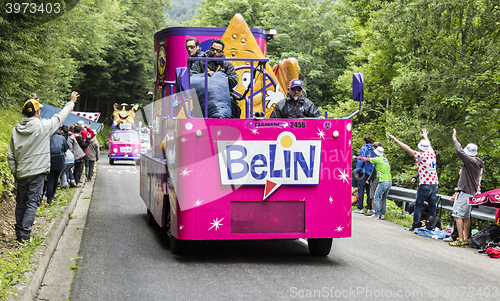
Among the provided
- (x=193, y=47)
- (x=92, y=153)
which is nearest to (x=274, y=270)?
(x=193, y=47)

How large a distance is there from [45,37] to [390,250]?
1434 centimetres

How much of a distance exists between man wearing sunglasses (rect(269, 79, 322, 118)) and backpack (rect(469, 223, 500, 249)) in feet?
13.9

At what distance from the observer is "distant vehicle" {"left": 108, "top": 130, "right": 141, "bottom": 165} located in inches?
1307

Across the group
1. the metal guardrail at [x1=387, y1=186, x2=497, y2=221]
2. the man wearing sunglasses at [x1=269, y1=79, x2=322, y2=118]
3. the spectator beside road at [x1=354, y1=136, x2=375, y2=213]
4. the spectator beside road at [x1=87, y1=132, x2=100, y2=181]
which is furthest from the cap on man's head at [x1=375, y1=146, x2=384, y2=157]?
the spectator beside road at [x1=87, y1=132, x2=100, y2=181]

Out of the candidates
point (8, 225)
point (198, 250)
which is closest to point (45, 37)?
point (8, 225)

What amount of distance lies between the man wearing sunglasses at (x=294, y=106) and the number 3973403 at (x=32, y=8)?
1038 centimetres

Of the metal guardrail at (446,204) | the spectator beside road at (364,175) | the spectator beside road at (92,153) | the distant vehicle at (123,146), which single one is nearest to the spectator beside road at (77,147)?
the spectator beside road at (92,153)

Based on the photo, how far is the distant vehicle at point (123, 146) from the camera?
3319 centimetres

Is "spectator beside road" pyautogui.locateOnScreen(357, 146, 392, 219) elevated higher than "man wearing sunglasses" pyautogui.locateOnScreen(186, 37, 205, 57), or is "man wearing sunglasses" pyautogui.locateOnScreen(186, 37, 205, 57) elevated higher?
"man wearing sunglasses" pyautogui.locateOnScreen(186, 37, 205, 57)

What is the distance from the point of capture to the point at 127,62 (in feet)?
184

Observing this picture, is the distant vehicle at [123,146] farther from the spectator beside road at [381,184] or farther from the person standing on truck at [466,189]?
the person standing on truck at [466,189]

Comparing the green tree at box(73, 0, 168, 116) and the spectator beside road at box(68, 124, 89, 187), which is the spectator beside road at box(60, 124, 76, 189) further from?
the green tree at box(73, 0, 168, 116)

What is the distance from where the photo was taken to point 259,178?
23.1 ft

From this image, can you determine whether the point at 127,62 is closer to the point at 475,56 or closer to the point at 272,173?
the point at 475,56
